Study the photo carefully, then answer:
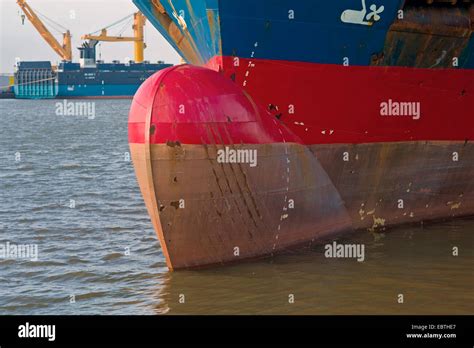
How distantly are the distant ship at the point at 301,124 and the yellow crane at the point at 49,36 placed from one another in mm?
83775

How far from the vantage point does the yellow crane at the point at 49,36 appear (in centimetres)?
8919

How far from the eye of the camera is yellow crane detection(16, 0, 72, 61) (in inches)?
3511

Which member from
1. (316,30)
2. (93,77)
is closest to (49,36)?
(93,77)

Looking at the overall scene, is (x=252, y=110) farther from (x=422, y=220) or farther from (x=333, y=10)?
(x=422, y=220)

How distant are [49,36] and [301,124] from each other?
9184cm

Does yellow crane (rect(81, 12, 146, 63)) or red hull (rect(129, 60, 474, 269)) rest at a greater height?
yellow crane (rect(81, 12, 146, 63))

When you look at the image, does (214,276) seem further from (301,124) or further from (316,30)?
(316,30)

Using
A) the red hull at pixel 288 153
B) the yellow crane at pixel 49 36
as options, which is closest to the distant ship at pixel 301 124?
the red hull at pixel 288 153

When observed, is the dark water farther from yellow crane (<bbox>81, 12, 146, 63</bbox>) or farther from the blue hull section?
yellow crane (<bbox>81, 12, 146, 63</bbox>)

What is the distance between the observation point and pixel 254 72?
9.02m

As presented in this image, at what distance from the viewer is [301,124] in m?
9.31

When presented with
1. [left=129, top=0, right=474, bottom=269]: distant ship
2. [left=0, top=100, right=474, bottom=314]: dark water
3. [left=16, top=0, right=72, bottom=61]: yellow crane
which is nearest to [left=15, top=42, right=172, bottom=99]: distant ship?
[left=16, top=0, right=72, bottom=61]: yellow crane

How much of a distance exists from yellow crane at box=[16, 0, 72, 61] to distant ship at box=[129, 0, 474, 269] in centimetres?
8377

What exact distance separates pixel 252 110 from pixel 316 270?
205 cm
